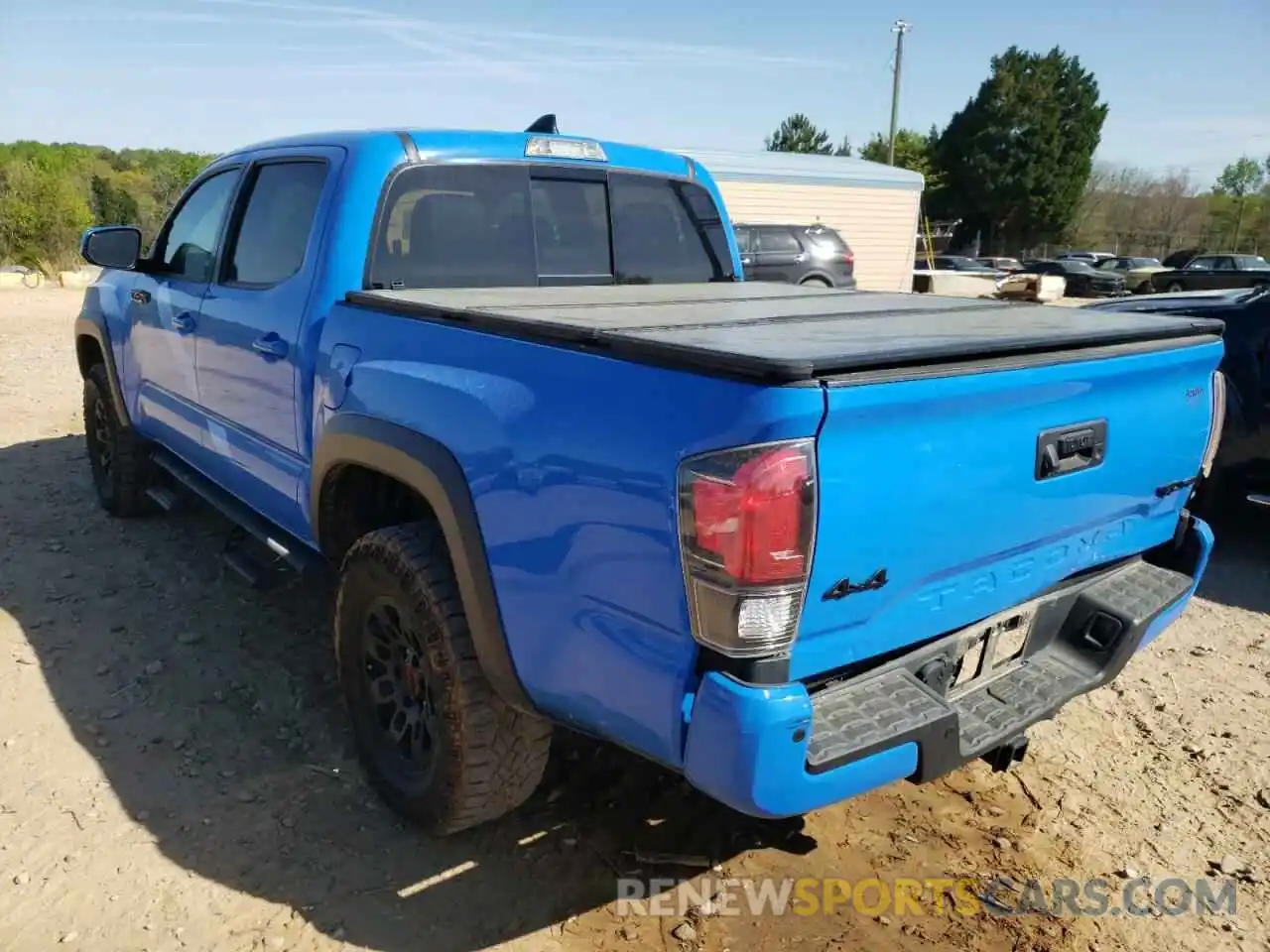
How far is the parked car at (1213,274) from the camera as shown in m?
25.6

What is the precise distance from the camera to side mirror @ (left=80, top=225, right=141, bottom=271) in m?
4.38

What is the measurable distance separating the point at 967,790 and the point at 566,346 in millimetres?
2099

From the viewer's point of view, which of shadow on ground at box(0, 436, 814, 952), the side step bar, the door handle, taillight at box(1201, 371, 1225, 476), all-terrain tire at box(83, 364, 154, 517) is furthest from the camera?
all-terrain tire at box(83, 364, 154, 517)

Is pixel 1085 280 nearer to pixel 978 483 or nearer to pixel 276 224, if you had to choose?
pixel 276 224

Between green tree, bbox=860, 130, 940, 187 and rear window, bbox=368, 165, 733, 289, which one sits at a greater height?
green tree, bbox=860, 130, 940, 187

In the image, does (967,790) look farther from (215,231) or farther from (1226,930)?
(215,231)

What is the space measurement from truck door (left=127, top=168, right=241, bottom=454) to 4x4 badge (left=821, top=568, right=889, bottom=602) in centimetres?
316

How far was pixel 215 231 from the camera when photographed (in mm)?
4098

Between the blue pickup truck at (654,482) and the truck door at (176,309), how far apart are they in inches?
8.6

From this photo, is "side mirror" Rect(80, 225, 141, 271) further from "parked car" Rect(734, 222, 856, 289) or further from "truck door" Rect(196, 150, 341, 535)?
"parked car" Rect(734, 222, 856, 289)

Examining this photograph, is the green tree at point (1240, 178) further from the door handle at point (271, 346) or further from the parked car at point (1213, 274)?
the door handle at point (271, 346)

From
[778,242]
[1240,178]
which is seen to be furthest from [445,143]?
[1240,178]

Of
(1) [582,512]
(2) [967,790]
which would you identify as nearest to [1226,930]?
(2) [967,790]

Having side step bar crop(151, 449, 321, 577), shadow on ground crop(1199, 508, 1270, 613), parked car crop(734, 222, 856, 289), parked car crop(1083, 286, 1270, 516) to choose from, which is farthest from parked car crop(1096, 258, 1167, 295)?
side step bar crop(151, 449, 321, 577)
